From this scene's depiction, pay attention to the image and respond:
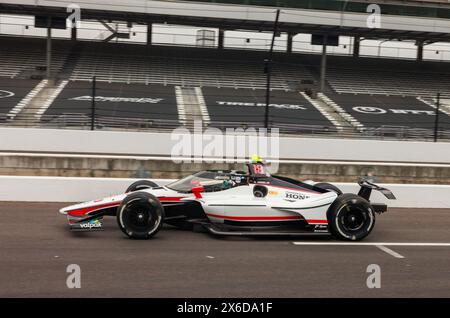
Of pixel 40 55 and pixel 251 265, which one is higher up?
pixel 40 55

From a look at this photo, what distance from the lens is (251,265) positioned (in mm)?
6859

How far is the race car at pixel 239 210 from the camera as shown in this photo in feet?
26.2

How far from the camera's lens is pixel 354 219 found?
27.5ft

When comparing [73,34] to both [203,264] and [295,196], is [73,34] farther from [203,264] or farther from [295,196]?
[203,264]

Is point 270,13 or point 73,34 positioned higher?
point 270,13

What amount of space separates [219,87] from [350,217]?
18170 mm

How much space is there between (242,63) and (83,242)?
23.2 metres

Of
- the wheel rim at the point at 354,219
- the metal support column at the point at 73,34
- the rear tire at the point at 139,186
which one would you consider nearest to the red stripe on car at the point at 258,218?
the wheel rim at the point at 354,219

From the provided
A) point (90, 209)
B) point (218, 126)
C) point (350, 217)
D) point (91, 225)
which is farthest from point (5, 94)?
point (350, 217)

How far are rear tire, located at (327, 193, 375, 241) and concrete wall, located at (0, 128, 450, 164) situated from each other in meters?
6.33

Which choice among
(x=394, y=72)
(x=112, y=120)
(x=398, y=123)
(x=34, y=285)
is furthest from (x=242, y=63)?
(x=34, y=285)
